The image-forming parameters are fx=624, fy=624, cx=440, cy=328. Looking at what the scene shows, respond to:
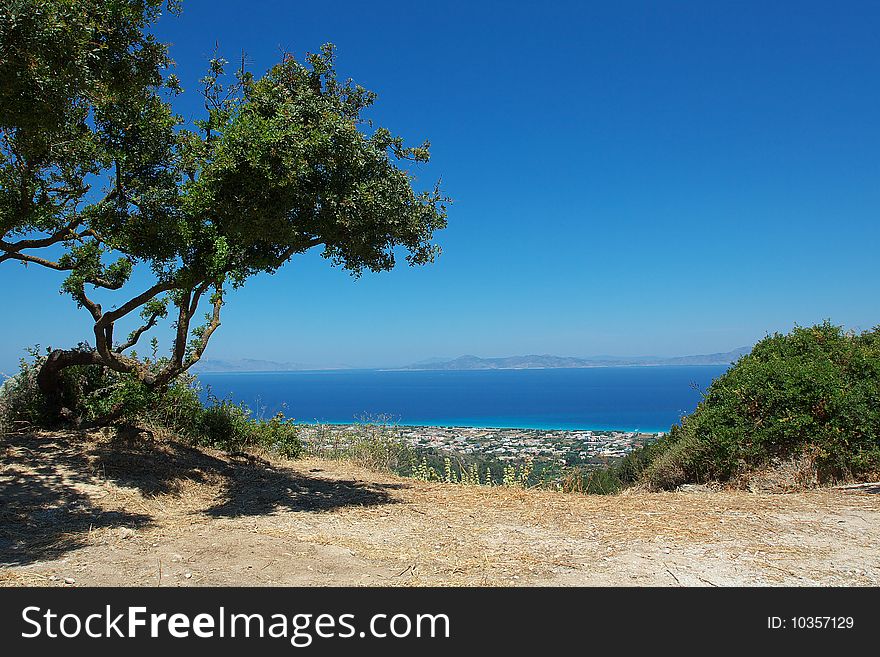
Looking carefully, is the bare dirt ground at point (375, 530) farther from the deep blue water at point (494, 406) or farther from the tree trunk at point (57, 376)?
the deep blue water at point (494, 406)

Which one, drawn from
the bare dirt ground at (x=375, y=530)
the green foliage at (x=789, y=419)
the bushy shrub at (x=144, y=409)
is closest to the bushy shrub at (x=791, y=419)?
the green foliage at (x=789, y=419)

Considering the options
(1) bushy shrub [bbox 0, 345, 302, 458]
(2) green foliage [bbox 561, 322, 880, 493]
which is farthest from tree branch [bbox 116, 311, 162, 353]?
(2) green foliage [bbox 561, 322, 880, 493]

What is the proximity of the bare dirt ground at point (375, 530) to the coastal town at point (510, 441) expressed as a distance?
11.6 ft

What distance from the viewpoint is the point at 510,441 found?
62.1 feet

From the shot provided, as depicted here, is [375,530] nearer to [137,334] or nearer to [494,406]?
[137,334]

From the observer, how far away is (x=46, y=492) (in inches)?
288

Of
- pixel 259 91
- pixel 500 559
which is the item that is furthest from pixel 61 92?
pixel 500 559

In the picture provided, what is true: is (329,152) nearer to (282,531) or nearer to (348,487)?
(282,531)

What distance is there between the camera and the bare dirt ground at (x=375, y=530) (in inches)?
189

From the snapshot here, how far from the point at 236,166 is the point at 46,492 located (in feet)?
14.6

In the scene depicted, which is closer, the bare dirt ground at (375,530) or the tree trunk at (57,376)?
the bare dirt ground at (375,530)

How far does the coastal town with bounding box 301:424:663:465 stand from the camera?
13039 millimetres

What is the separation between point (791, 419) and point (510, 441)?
11.2 meters

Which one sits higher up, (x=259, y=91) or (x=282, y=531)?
(x=259, y=91)
